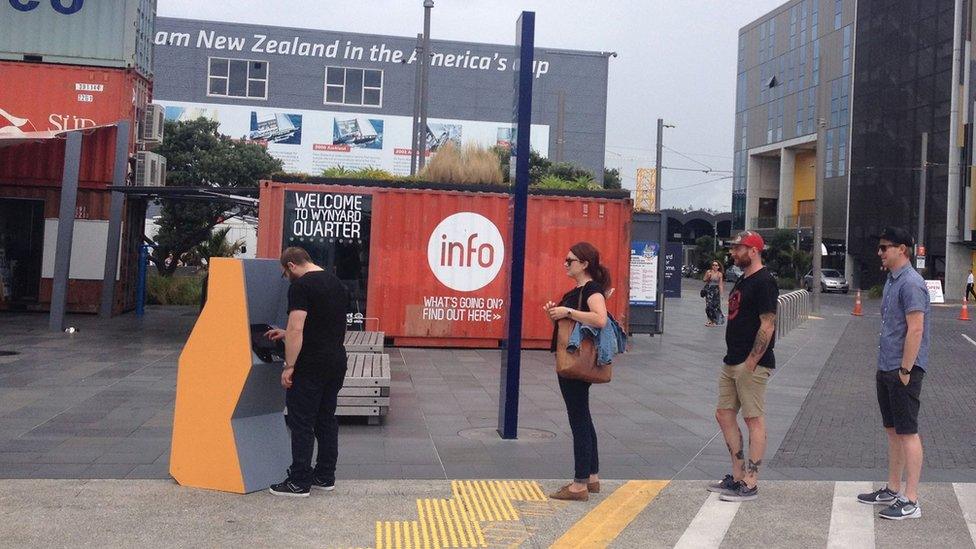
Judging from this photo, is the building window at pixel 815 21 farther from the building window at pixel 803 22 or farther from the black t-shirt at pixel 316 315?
the black t-shirt at pixel 316 315

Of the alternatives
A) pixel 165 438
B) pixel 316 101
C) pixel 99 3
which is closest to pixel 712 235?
pixel 316 101

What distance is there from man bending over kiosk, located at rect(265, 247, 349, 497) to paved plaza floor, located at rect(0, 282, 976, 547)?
0.22m

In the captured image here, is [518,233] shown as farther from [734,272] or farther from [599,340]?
[734,272]

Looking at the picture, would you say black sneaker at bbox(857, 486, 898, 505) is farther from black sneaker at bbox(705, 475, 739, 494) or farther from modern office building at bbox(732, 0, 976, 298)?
modern office building at bbox(732, 0, 976, 298)

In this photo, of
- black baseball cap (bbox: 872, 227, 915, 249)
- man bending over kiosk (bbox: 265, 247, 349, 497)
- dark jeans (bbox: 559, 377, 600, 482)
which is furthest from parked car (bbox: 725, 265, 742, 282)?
man bending over kiosk (bbox: 265, 247, 349, 497)

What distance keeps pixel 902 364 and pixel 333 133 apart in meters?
49.1

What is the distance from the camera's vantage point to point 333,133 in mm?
53219

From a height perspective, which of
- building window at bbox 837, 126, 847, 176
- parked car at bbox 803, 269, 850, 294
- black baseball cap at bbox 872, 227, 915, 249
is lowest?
black baseball cap at bbox 872, 227, 915, 249

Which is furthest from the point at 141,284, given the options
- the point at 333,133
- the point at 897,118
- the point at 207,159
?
the point at 897,118

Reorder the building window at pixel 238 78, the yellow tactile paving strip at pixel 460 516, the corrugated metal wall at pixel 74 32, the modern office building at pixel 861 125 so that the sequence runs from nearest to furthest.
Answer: the yellow tactile paving strip at pixel 460 516
the corrugated metal wall at pixel 74 32
the modern office building at pixel 861 125
the building window at pixel 238 78

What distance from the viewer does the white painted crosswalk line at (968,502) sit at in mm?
5973

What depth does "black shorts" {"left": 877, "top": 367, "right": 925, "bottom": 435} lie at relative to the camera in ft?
20.0

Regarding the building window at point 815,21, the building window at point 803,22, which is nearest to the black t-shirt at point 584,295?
the building window at point 815,21

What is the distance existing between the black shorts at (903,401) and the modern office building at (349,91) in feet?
152
